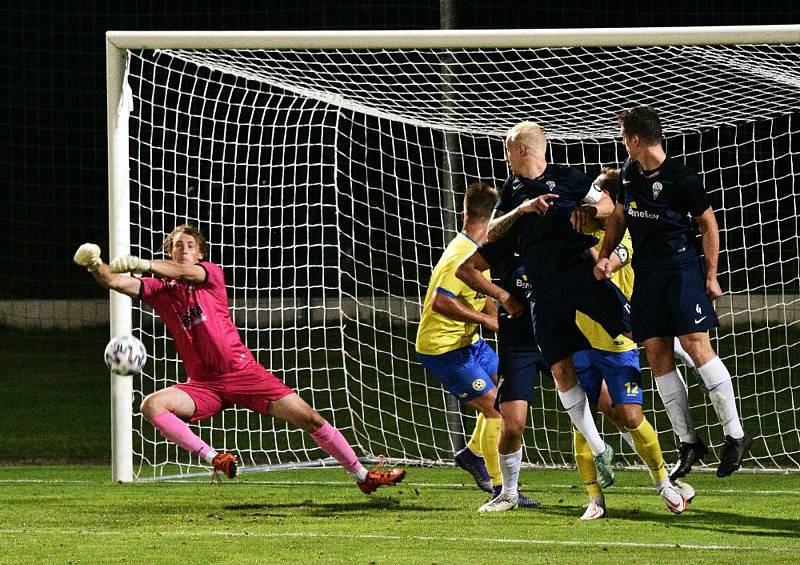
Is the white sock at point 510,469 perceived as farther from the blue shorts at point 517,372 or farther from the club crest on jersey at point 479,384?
the club crest on jersey at point 479,384

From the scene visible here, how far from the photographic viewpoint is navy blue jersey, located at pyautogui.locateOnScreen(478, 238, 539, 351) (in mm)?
7164

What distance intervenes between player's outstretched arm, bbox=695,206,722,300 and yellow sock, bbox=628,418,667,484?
741 millimetres

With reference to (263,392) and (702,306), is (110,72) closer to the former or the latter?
(263,392)

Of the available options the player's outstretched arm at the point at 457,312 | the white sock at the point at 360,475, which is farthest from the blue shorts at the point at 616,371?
the white sock at the point at 360,475

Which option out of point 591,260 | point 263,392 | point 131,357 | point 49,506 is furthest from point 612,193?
point 49,506

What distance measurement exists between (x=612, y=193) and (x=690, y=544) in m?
2.45

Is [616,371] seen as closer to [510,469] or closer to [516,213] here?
[510,469]

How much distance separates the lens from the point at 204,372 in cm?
808

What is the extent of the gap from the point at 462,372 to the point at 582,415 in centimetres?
109

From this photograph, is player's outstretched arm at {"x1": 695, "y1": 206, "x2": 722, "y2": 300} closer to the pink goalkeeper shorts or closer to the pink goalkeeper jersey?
the pink goalkeeper shorts

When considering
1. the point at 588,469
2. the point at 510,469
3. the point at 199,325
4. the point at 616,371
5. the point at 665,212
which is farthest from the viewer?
the point at 199,325

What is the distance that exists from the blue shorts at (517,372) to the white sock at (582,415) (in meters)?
0.34

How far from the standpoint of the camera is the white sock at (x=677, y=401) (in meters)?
6.81

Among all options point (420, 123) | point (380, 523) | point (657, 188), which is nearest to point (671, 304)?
point (657, 188)
